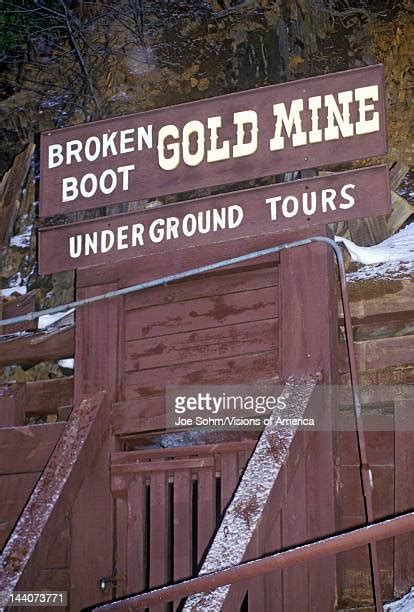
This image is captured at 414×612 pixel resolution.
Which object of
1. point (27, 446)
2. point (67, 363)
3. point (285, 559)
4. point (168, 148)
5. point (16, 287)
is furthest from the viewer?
point (16, 287)

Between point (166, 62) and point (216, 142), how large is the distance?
6.92 meters

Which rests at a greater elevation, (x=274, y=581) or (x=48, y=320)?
(x=48, y=320)

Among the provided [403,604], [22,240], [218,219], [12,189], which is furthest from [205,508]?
[12,189]

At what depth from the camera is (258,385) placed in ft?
17.9

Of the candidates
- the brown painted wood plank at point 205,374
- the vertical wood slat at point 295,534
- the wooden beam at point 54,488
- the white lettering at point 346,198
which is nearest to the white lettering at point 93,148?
the brown painted wood plank at point 205,374

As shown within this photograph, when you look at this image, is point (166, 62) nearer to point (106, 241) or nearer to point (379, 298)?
point (106, 241)

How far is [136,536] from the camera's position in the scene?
5.61 meters

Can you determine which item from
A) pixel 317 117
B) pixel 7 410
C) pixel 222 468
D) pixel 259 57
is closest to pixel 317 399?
pixel 222 468

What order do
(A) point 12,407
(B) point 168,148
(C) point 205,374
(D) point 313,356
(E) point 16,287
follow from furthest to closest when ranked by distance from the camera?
1. (E) point 16,287
2. (A) point 12,407
3. (B) point 168,148
4. (C) point 205,374
5. (D) point 313,356

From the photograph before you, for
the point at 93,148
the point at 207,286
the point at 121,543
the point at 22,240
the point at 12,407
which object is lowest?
the point at 121,543

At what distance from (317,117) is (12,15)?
8692 millimetres

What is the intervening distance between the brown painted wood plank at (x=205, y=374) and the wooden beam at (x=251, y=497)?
0.28 m

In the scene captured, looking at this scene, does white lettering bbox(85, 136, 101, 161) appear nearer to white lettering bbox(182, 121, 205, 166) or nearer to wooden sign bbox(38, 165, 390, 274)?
wooden sign bbox(38, 165, 390, 274)

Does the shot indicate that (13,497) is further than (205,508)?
Yes
